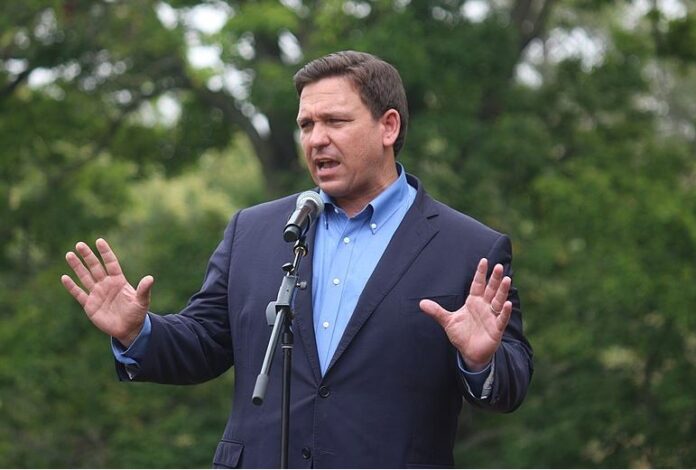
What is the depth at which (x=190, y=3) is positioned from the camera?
14.4 meters

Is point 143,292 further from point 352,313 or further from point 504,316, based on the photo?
point 504,316

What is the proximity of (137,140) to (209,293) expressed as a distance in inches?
518

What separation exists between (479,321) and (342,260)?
0.57 metres

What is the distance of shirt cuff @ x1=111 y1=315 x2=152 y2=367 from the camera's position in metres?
4.12

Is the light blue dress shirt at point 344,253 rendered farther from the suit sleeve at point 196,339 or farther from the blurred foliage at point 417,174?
the blurred foliage at point 417,174

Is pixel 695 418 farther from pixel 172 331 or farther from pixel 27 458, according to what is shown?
pixel 172 331

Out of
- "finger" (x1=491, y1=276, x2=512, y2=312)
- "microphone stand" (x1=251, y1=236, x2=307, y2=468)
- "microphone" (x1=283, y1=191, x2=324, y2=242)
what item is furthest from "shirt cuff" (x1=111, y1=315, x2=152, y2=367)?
"finger" (x1=491, y1=276, x2=512, y2=312)

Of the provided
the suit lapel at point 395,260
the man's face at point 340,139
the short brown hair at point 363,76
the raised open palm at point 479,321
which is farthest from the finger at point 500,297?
the short brown hair at point 363,76

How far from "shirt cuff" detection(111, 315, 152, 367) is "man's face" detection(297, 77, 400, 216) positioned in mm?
689

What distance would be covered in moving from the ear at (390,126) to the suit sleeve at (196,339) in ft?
1.79

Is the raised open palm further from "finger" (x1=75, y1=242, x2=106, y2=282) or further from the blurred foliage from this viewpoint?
the blurred foliage

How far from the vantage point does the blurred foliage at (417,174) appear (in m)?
14.4

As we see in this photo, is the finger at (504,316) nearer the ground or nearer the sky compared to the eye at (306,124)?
nearer the ground

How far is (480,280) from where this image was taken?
154 inches
